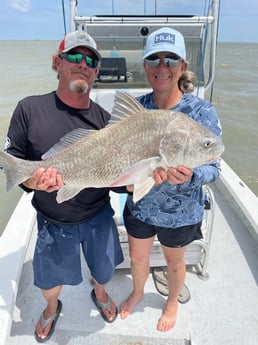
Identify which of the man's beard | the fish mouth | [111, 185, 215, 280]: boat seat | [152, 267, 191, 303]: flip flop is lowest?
[152, 267, 191, 303]: flip flop

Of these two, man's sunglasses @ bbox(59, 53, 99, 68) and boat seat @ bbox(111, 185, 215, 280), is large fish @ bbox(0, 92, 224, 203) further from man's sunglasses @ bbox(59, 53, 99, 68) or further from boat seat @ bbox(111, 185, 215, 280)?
boat seat @ bbox(111, 185, 215, 280)

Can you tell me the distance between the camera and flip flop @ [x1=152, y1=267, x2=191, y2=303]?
280 centimetres

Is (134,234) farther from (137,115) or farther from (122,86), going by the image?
(122,86)

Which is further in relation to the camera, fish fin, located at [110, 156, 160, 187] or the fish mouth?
the fish mouth

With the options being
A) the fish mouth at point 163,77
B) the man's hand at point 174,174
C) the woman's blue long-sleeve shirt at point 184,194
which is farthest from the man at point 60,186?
the man's hand at point 174,174

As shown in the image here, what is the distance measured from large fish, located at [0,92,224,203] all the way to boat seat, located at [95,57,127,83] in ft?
11.0

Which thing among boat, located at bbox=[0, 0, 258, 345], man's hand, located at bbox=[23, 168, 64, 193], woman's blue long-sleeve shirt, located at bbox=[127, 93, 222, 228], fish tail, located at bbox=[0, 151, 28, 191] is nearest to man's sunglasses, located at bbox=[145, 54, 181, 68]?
woman's blue long-sleeve shirt, located at bbox=[127, 93, 222, 228]

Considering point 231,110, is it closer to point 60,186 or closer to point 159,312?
point 159,312

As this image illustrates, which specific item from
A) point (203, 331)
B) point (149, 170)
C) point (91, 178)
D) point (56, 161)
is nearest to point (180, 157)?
point (149, 170)

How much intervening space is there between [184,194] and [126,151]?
0.52 metres

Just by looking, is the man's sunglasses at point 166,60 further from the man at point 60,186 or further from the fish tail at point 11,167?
the fish tail at point 11,167

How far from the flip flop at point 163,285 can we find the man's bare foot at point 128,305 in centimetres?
22

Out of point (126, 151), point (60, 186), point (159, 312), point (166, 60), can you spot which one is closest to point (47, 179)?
point (60, 186)

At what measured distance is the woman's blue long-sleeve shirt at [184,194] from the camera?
195cm
